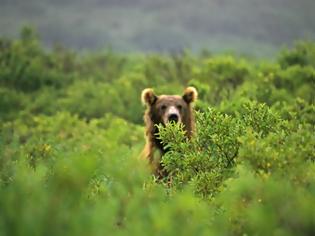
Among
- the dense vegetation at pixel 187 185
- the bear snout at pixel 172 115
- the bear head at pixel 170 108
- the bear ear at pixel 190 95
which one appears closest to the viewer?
the dense vegetation at pixel 187 185

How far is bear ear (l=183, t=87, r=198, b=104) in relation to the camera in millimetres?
10695

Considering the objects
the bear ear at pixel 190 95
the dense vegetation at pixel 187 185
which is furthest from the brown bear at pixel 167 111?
the dense vegetation at pixel 187 185

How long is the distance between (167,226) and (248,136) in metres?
1.76

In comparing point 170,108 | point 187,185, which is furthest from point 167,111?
point 187,185

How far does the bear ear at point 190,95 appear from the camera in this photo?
10.7m

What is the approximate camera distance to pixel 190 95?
10750 mm

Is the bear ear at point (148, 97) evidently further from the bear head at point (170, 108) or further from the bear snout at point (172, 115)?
the bear snout at point (172, 115)

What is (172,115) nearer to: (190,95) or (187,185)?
(190,95)

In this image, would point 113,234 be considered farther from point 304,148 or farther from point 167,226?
point 304,148

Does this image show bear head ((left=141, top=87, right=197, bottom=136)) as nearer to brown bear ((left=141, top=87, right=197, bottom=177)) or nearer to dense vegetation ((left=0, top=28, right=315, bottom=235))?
brown bear ((left=141, top=87, right=197, bottom=177))

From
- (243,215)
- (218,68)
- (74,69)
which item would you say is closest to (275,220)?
(243,215)

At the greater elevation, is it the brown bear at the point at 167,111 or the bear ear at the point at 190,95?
the bear ear at the point at 190,95

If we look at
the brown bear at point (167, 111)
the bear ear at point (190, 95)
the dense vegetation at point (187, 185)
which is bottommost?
the brown bear at point (167, 111)

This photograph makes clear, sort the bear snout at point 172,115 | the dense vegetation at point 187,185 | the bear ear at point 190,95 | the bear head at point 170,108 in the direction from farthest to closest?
the bear ear at point 190,95 < the bear head at point 170,108 < the bear snout at point 172,115 < the dense vegetation at point 187,185
